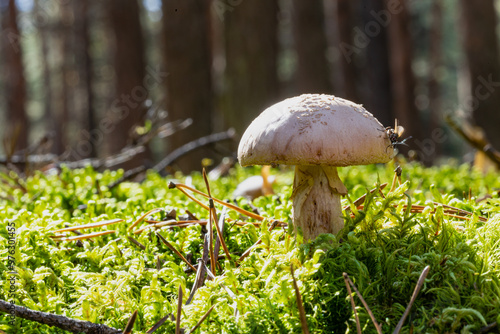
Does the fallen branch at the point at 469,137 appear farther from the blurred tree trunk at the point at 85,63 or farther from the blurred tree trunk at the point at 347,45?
the blurred tree trunk at the point at 85,63

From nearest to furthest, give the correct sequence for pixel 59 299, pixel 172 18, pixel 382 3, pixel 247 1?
pixel 59 299, pixel 247 1, pixel 172 18, pixel 382 3

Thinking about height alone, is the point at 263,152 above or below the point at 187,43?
below

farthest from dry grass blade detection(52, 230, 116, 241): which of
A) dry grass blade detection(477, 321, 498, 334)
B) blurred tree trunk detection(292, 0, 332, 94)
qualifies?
blurred tree trunk detection(292, 0, 332, 94)

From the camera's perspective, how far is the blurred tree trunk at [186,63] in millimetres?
7582

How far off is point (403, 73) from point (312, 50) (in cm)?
213

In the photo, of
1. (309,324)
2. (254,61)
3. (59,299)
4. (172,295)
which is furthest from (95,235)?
(254,61)

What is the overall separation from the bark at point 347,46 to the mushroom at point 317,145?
7728 millimetres

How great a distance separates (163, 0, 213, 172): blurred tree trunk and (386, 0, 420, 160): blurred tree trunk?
4.06 m

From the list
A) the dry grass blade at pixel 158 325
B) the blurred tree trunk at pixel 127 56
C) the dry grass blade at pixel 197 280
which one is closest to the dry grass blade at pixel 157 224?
the dry grass blade at pixel 197 280

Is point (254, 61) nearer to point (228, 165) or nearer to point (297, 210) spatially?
point (228, 165)

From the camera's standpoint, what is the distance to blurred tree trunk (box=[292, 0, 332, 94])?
10195 mm

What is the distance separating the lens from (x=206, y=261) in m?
1.67

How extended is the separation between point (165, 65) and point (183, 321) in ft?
23.0

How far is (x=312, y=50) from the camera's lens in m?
10.2
